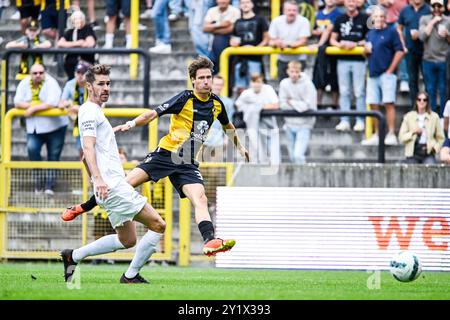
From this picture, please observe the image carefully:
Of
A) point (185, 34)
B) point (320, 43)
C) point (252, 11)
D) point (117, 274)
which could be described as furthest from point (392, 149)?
point (117, 274)

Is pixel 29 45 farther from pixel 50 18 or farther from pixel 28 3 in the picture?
pixel 28 3

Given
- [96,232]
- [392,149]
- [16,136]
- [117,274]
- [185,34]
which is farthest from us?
[185,34]

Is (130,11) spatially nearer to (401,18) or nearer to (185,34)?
(185,34)

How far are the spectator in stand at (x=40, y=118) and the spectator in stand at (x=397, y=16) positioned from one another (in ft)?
18.6

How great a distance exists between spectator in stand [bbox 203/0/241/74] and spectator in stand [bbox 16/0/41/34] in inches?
144

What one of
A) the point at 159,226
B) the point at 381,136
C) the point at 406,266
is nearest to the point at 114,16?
the point at 381,136

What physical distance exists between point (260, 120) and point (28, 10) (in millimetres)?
5877

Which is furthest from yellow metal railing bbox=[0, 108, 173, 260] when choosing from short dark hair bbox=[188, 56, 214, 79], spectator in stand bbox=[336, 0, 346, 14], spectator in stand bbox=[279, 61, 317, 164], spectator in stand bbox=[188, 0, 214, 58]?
short dark hair bbox=[188, 56, 214, 79]

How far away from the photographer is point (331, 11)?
19.1 metres

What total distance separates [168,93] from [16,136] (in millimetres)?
2822

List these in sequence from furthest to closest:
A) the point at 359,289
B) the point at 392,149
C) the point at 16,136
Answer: the point at 16,136
the point at 392,149
the point at 359,289

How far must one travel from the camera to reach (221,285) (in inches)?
464

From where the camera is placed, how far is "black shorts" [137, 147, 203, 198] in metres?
12.5

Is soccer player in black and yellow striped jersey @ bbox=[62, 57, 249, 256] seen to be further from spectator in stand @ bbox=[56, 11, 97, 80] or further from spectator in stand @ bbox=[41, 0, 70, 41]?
spectator in stand @ bbox=[41, 0, 70, 41]
